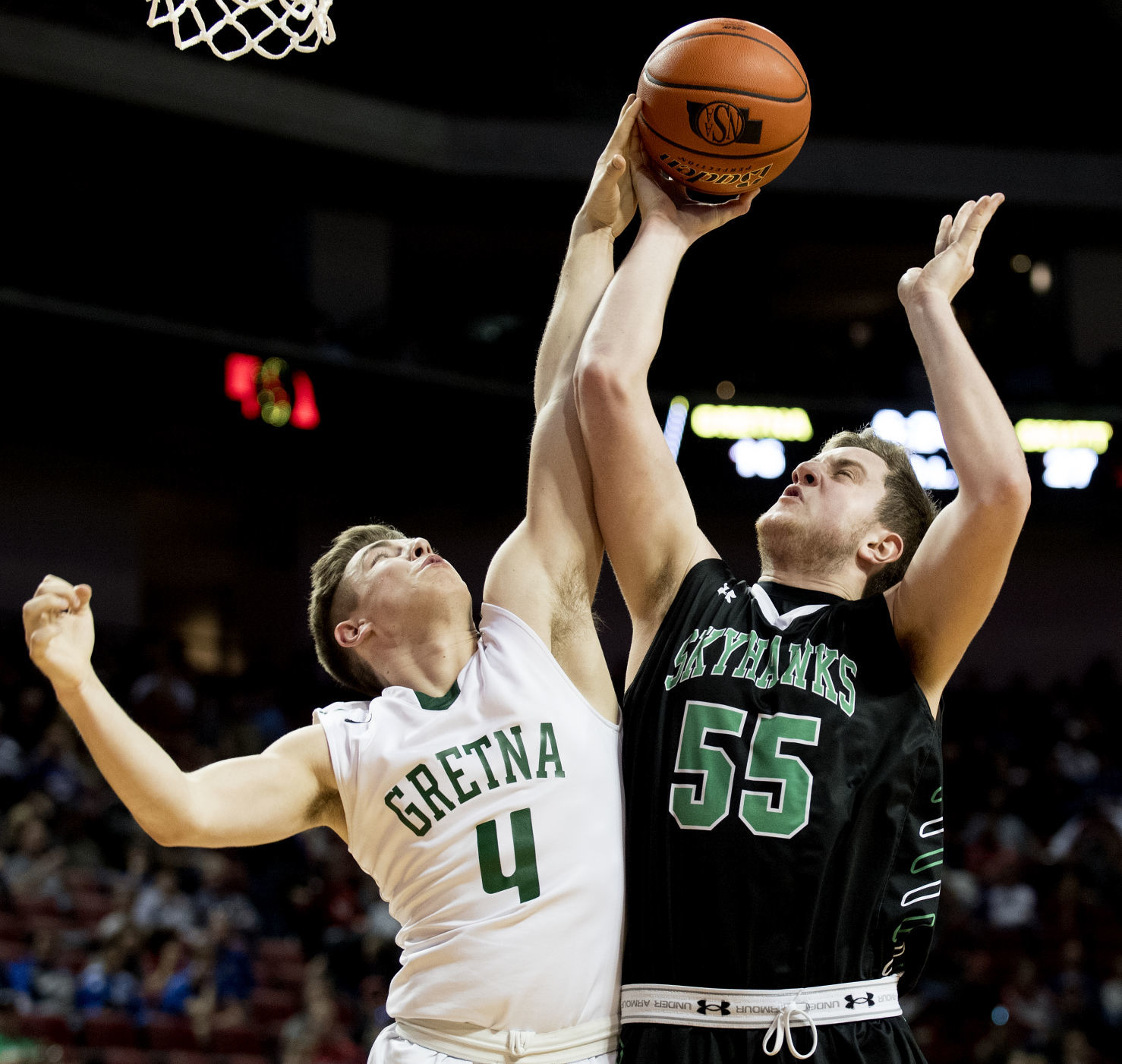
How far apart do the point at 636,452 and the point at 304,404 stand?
10781 millimetres

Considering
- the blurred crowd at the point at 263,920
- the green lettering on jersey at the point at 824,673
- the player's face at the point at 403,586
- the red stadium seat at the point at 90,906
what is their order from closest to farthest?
the green lettering on jersey at the point at 824,673 → the player's face at the point at 403,586 → the blurred crowd at the point at 263,920 → the red stadium seat at the point at 90,906

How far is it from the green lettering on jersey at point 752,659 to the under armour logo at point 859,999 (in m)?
0.62

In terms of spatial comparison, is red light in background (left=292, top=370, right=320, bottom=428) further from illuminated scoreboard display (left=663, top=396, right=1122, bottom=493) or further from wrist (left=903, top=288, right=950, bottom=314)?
wrist (left=903, top=288, right=950, bottom=314)

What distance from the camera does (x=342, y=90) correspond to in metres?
13.9

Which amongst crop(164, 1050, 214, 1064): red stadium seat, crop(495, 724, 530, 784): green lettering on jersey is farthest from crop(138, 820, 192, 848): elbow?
crop(164, 1050, 214, 1064): red stadium seat

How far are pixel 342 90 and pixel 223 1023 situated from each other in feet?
30.9

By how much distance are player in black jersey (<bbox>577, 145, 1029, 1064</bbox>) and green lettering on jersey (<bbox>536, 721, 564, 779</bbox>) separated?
177 mm

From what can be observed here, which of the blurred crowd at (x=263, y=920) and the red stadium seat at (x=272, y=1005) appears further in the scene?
the red stadium seat at (x=272, y=1005)

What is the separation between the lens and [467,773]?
103 inches

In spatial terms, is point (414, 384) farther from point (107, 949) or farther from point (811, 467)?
point (811, 467)

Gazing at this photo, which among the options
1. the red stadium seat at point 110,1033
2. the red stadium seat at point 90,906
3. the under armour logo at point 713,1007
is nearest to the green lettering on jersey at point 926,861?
the under armour logo at point 713,1007

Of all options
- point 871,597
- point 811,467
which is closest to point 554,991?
point 871,597

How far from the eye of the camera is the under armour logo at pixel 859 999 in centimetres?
253

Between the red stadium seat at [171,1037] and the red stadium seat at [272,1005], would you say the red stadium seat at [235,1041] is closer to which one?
the red stadium seat at [171,1037]
